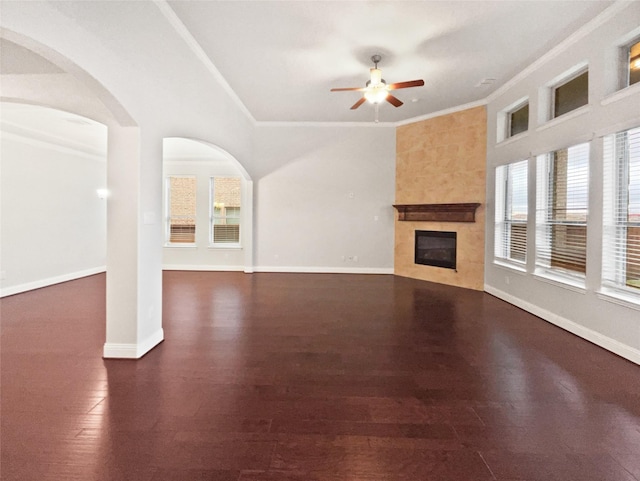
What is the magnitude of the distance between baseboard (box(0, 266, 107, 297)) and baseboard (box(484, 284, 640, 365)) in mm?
8564

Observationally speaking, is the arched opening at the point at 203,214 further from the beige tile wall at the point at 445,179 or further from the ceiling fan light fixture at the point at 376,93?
the ceiling fan light fixture at the point at 376,93

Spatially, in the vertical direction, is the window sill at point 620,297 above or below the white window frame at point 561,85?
below

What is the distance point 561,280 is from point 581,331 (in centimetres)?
70

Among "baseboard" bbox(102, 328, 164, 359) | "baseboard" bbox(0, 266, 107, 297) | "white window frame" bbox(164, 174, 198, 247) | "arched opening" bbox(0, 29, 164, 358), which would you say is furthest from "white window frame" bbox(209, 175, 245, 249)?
"baseboard" bbox(102, 328, 164, 359)

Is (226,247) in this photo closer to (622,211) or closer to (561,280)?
(561,280)

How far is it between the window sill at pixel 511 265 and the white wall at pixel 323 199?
2.51 metres

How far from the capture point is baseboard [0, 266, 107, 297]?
5.37 meters

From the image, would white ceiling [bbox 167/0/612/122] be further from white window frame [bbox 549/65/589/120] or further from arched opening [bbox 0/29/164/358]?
arched opening [bbox 0/29/164/358]

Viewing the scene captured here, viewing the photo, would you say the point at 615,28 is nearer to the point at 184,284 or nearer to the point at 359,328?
the point at 359,328

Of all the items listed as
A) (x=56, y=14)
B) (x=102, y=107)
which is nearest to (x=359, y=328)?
(x=102, y=107)

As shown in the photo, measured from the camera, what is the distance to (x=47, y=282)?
6.16m

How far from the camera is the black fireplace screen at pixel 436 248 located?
652 centimetres

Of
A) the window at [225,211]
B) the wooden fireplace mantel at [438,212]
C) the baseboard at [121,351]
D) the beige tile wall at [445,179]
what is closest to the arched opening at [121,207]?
the baseboard at [121,351]

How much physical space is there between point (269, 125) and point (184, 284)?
4185mm
